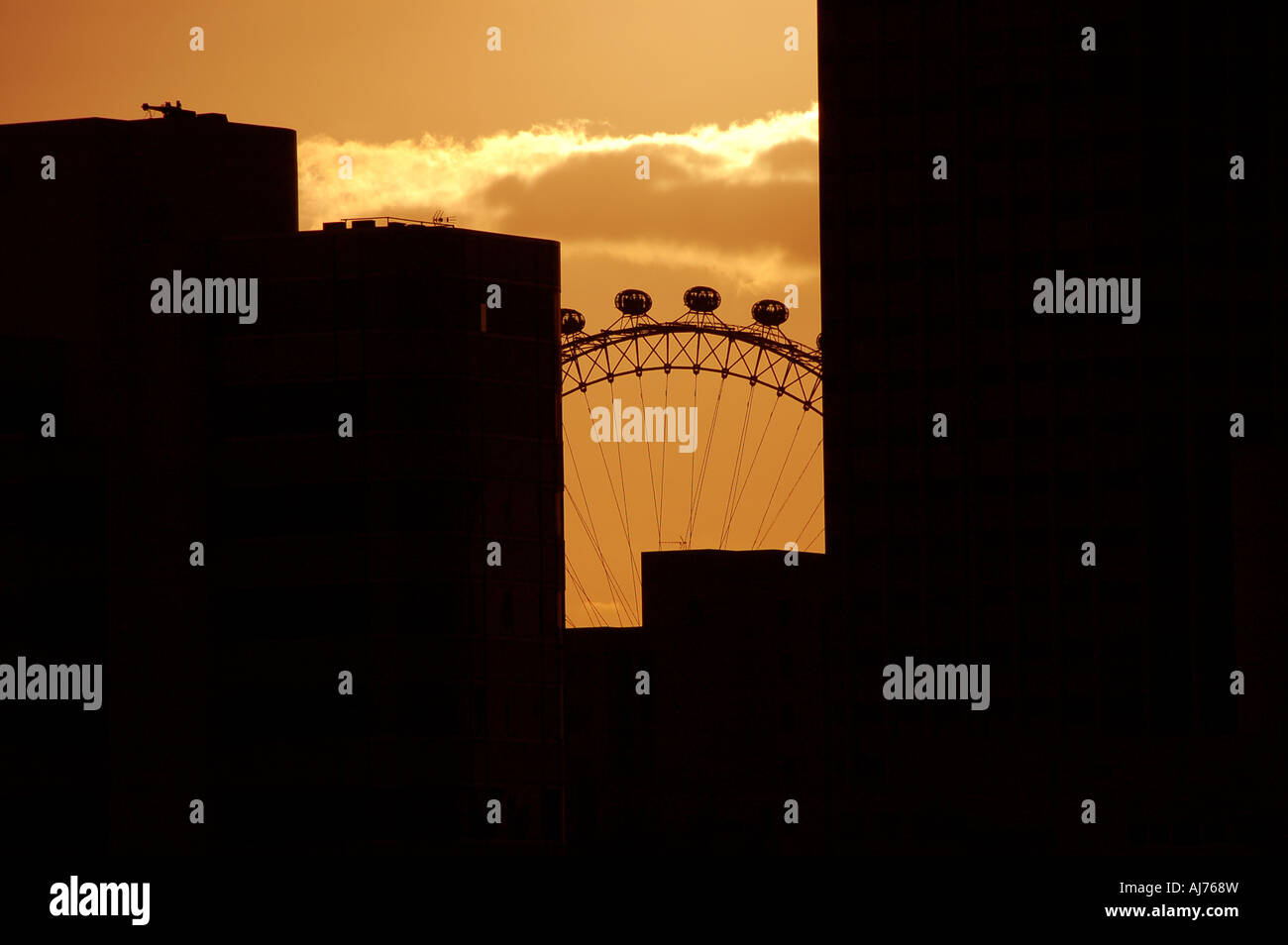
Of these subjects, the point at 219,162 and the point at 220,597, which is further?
the point at 219,162

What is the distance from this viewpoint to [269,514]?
5600 inches

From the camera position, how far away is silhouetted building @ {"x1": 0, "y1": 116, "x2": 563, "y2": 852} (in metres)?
137

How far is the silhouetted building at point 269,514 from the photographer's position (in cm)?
13712

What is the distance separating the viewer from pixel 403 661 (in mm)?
139500

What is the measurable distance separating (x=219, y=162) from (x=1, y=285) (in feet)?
46.7

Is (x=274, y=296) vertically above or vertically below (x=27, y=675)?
above

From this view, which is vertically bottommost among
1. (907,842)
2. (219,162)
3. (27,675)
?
(907,842)
